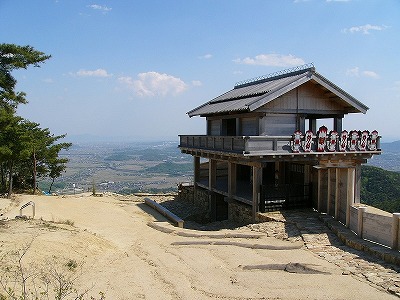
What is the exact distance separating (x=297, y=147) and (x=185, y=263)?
8.40 meters

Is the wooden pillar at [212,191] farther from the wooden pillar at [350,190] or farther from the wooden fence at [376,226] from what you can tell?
the wooden fence at [376,226]

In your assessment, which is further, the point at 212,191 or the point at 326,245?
the point at 212,191

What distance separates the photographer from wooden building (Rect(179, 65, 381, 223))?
1698cm

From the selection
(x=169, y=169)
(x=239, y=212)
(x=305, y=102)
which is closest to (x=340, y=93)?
(x=305, y=102)

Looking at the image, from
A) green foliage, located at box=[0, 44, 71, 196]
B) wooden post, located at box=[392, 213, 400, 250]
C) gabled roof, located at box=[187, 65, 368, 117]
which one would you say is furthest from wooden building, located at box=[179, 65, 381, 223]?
green foliage, located at box=[0, 44, 71, 196]

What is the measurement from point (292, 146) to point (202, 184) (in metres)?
9.96

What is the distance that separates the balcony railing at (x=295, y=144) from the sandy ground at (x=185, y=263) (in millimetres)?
4050

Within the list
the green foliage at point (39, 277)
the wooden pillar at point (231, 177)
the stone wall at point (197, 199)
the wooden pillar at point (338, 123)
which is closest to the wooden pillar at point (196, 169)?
the stone wall at point (197, 199)

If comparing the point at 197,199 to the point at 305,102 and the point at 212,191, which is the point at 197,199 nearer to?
the point at 212,191

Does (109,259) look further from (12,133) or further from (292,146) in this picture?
(12,133)

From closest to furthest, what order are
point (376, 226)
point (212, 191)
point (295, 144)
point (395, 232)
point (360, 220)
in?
point (395, 232)
point (376, 226)
point (360, 220)
point (295, 144)
point (212, 191)

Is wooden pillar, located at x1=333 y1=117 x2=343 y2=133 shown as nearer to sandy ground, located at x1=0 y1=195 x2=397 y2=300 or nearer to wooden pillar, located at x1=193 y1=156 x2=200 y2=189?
sandy ground, located at x1=0 y1=195 x2=397 y2=300

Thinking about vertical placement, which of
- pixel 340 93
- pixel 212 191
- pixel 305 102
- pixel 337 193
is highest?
pixel 340 93

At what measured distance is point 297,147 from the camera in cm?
1708
